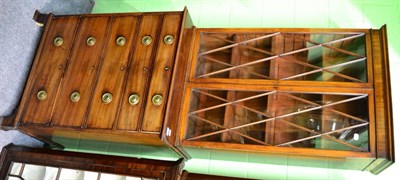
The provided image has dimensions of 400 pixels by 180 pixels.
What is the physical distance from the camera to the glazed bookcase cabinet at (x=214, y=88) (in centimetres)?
172

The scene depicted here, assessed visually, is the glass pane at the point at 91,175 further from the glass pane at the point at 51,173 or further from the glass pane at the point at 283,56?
the glass pane at the point at 283,56

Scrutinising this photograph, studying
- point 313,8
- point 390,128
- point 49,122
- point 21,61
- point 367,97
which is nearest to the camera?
point 390,128

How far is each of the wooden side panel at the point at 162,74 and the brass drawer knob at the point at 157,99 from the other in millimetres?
11

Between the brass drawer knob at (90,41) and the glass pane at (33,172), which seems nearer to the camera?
the glass pane at (33,172)

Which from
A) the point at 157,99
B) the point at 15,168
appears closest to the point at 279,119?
the point at 157,99

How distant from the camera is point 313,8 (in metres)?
2.36

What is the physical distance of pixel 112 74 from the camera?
1.90m

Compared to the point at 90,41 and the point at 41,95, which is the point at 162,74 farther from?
the point at 41,95

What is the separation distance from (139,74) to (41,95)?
54cm

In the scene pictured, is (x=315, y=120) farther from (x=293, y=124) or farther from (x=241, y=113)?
(x=241, y=113)

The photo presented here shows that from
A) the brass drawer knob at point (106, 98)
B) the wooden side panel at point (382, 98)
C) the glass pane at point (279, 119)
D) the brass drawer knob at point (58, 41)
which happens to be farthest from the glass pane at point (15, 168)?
the wooden side panel at point (382, 98)

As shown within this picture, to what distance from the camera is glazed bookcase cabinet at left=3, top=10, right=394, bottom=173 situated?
172 centimetres

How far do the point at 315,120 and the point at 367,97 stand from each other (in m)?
0.27

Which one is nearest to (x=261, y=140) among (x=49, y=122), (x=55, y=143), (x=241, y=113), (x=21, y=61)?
(x=241, y=113)
